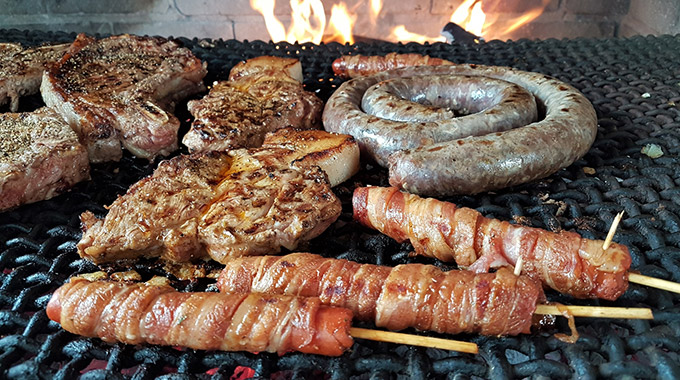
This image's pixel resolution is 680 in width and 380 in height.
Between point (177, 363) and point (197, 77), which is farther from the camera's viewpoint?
point (197, 77)

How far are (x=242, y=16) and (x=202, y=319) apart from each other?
6515mm

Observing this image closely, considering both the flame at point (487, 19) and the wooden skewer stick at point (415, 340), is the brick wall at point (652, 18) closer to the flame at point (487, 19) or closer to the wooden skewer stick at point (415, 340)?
the flame at point (487, 19)

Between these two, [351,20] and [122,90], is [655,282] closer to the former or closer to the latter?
[122,90]

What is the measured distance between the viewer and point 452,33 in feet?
23.8

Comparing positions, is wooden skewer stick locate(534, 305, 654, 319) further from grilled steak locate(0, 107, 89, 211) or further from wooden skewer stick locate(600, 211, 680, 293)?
grilled steak locate(0, 107, 89, 211)

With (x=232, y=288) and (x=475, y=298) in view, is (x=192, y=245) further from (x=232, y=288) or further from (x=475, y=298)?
(x=475, y=298)

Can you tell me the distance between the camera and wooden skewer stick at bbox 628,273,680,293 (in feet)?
6.81

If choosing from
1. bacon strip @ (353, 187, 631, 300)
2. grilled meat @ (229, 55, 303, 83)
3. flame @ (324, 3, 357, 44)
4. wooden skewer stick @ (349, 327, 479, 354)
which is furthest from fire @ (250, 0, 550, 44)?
wooden skewer stick @ (349, 327, 479, 354)

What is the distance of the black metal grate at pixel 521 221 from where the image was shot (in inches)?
78.4

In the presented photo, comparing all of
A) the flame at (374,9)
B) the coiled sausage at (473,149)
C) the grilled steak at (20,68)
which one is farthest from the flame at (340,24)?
the coiled sausage at (473,149)

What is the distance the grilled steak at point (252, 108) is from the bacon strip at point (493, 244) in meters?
1.18

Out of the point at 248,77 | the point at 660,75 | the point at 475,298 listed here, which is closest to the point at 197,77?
the point at 248,77

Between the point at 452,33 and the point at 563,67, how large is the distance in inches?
107

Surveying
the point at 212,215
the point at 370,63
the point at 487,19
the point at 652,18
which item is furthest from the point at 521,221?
the point at 652,18
